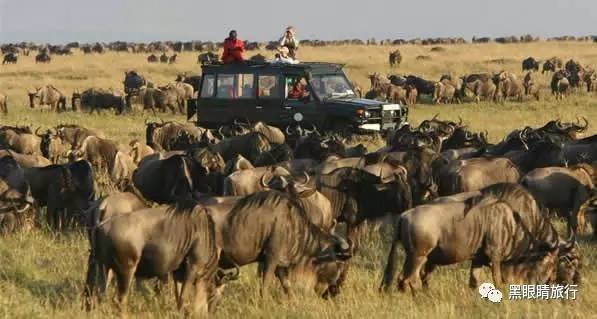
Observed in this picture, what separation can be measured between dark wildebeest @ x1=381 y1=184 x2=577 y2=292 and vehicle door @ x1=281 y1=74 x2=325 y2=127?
918 cm

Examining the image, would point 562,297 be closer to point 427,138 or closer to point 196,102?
point 427,138

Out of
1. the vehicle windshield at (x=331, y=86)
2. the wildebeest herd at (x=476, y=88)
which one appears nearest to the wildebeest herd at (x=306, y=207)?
the vehicle windshield at (x=331, y=86)

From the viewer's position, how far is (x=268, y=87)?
1780 centimetres

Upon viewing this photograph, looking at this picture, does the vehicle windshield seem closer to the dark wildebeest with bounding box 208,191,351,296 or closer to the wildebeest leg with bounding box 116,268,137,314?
the dark wildebeest with bounding box 208,191,351,296

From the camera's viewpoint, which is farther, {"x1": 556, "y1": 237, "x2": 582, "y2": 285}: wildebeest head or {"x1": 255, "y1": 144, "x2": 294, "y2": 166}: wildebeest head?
{"x1": 255, "y1": 144, "x2": 294, "y2": 166}: wildebeest head

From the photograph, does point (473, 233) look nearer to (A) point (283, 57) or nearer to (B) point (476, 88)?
(A) point (283, 57)

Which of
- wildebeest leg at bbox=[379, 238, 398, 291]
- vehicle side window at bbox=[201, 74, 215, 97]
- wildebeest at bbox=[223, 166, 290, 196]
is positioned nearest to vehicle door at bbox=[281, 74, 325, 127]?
vehicle side window at bbox=[201, 74, 215, 97]

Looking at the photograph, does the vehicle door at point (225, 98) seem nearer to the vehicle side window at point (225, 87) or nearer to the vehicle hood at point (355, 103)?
the vehicle side window at point (225, 87)

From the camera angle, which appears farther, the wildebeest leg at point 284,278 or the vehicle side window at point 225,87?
the vehicle side window at point 225,87

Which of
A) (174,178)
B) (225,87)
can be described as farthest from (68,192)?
(225,87)

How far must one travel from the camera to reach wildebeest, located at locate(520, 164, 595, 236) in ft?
33.7

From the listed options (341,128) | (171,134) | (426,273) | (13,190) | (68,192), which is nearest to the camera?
(426,273)

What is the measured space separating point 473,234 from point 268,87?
1031 centimetres

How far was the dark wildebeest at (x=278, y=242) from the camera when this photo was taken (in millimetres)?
7701
